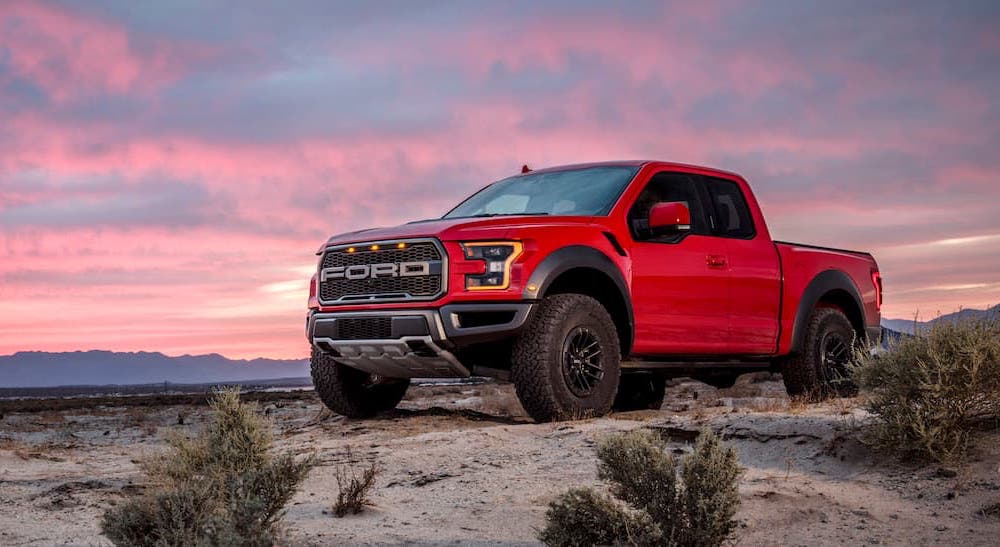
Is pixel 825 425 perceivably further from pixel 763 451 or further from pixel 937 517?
pixel 937 517

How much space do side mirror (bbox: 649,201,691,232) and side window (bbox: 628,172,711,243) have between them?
29cm

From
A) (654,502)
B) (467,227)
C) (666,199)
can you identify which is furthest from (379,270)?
(654,502)

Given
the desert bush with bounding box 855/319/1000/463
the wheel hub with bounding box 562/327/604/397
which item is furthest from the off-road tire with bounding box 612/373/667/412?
the desert bush with bounding box 855/319/1000/463

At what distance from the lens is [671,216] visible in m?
9.58

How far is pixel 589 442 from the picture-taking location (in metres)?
8.24

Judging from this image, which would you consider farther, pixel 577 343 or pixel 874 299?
pixel 874 299

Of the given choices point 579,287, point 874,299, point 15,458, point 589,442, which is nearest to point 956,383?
point 589,442

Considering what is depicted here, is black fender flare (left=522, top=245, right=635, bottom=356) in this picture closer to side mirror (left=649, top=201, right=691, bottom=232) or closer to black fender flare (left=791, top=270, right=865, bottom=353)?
side mirror (left=649, top=201, right=691, bottom=232)

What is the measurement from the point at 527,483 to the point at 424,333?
6.74 ft

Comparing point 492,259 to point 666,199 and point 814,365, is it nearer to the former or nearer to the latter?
point 666,199

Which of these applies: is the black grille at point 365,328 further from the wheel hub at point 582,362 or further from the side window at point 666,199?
the side window at point 666,199

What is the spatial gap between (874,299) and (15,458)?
971 cm

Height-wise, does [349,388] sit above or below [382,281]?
below

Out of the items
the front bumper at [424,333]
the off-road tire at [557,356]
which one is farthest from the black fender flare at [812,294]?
the front bumper at [424,333]
